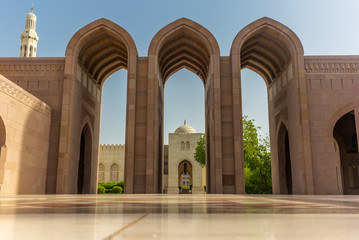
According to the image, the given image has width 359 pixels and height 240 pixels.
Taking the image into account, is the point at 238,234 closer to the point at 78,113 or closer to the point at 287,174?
the point at 78,113

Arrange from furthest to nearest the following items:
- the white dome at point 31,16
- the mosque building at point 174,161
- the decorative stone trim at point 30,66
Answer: the white dome at point 31,16, the mosque building at point 174,161, the decorative stone trim at point 30,66

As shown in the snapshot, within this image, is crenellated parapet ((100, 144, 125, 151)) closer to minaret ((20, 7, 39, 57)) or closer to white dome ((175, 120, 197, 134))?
white dome ((175, 120, 197, 134))

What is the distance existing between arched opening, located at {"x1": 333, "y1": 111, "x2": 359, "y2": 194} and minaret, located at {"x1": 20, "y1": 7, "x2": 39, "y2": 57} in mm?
51034

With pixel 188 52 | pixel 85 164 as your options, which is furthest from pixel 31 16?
pixel 188 52

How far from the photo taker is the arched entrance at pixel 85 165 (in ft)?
73.9

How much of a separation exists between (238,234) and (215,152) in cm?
1671

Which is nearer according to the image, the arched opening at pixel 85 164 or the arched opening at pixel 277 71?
the arched opening at pixel 277 71

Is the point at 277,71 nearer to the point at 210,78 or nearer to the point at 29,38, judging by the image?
the point at 210,78

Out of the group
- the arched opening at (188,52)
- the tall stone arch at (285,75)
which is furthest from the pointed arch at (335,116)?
the arched opening at (188,52)

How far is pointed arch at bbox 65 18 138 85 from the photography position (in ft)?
63.9

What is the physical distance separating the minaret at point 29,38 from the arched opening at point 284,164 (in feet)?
159

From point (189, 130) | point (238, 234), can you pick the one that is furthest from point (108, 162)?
point (238, 234)

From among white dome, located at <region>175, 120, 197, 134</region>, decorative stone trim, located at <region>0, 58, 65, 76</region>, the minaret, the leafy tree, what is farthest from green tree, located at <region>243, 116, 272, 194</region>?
the minaret

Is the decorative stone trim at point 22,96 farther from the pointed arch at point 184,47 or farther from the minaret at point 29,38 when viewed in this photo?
the minaret at point 29,38
